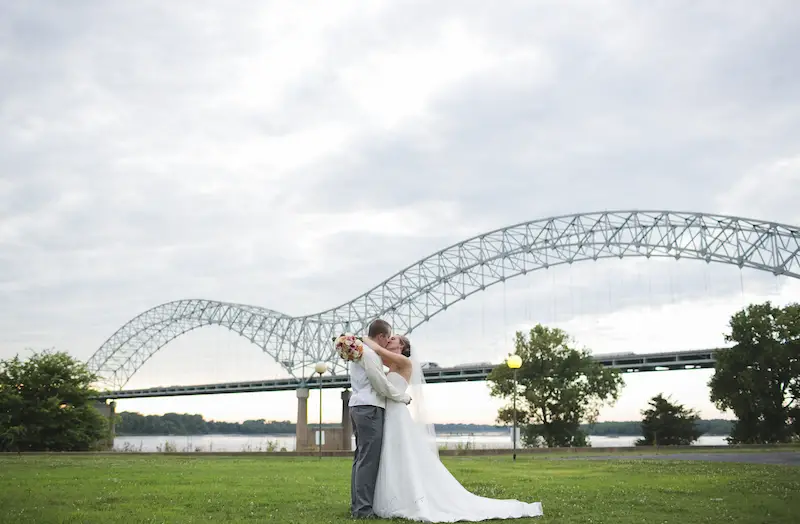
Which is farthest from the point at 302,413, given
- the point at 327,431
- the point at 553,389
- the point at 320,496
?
the point at 320,496

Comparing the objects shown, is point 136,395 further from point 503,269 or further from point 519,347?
point 519,347

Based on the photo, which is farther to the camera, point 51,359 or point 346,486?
point 51,359

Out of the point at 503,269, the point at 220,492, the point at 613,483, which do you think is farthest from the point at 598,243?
the point at 220,492

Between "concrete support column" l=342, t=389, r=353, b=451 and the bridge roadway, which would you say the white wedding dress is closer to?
the bridge roadway

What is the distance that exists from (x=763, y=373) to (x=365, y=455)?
42550 mm

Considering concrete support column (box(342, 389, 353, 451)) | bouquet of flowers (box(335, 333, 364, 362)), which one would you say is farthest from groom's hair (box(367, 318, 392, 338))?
concrete support column (box(342, 389, 353, 451))

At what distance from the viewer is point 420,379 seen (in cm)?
986

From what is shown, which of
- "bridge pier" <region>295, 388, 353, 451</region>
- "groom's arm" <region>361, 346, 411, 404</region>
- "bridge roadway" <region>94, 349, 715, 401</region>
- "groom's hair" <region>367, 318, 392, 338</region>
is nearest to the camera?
"groom's arm" <region>361, 346, 411, 404</region>

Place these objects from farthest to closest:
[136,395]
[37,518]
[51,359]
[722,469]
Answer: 1. [136,395]
2. [51,359]
3. [722,469]
4. [37,518]

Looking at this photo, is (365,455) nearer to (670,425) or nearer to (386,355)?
(386,355)

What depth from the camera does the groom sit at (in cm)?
887

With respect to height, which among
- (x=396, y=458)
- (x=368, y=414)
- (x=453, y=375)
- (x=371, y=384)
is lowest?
(x=396, y=458)

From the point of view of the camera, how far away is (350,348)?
896 cm

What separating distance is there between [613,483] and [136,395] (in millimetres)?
122820
